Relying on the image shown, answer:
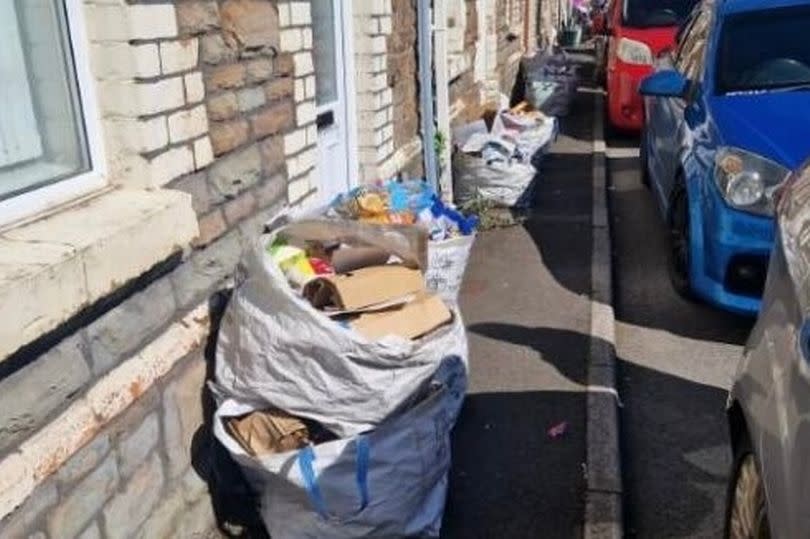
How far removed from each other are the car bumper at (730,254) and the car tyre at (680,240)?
11.8 inches

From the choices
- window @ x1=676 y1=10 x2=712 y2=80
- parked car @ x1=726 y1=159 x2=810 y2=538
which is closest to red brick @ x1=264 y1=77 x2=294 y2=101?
parked car @ x1=726 y1=159 x2=810 y2=538

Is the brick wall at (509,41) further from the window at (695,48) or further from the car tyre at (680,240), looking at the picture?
the car tyre at (680,240)

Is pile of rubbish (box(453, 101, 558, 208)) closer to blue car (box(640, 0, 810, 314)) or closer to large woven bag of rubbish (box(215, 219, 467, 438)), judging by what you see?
blue car (box(640, 0, 810, 314))

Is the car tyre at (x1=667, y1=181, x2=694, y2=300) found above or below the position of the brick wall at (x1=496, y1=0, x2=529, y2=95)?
below

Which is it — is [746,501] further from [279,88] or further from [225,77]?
[279,88]

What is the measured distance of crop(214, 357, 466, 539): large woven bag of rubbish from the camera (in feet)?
8.29

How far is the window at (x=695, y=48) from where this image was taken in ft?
16.9

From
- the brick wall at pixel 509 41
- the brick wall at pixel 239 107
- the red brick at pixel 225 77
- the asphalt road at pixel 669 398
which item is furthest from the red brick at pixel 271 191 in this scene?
the brick wall at pixel 509 41

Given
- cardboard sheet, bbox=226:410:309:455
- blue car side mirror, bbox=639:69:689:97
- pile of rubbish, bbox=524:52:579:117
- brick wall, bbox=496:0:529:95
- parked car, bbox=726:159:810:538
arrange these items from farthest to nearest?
brick wall, bbox=496:0:529:95
pile of rubbish, bbox=524:52:579:117
blue car side mirror, bbox=639:69:689:97
cardboard sheet, bbox=226:410:309:455
parked car, bbox=726:159:810:538

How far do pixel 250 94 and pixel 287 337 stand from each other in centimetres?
105

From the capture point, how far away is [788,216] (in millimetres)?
2248

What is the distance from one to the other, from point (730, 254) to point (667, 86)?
5.04 feet

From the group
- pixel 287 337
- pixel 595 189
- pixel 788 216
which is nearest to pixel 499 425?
pixel 287 337

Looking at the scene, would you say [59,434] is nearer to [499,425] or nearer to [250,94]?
[250,94]
